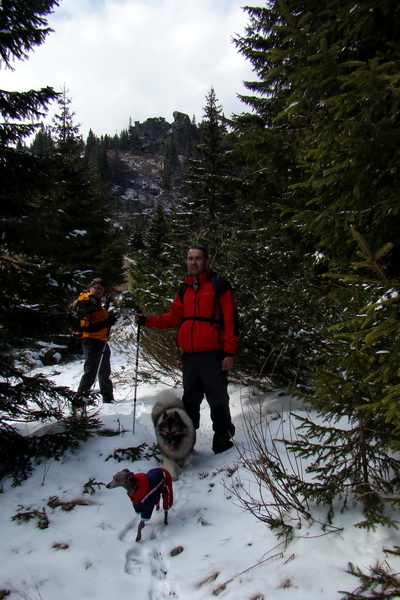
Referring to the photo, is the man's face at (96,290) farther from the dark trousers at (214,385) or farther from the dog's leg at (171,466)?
the dog's leg at (171,466)

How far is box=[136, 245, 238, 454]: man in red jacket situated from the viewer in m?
4.02

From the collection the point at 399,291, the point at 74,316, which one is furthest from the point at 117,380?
the point at 399,291

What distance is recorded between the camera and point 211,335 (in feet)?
13.2

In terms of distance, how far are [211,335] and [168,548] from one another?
2128 mm

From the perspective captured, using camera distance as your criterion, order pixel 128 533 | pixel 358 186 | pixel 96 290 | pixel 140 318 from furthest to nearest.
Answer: pixel 96 290
pixel 140 318
pixel 128 533
pixel 358 186

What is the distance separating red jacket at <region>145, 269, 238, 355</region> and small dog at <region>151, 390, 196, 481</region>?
82cm

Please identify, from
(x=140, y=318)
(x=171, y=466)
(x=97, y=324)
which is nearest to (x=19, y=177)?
(x=140, y=318)

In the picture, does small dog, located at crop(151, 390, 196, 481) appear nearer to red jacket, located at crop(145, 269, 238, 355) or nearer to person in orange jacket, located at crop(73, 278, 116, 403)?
red jacket, located at crop(145, 269, 238, 355)

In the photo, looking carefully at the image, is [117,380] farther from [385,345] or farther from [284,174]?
[385,345]

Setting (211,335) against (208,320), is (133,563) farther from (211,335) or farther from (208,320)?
(208,320)

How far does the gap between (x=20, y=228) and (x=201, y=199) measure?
16.4m

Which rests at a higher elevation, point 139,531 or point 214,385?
point 214,385

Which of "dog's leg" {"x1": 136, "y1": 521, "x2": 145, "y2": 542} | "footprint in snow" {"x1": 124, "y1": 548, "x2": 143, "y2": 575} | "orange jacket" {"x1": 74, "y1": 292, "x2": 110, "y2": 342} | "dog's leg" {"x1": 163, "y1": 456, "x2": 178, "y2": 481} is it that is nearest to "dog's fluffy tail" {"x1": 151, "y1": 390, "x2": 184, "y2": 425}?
"dog's leg" {"x1": 163, "y1": 456, "x2": 178, "y2": 481}

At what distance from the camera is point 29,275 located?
380 centimetres
